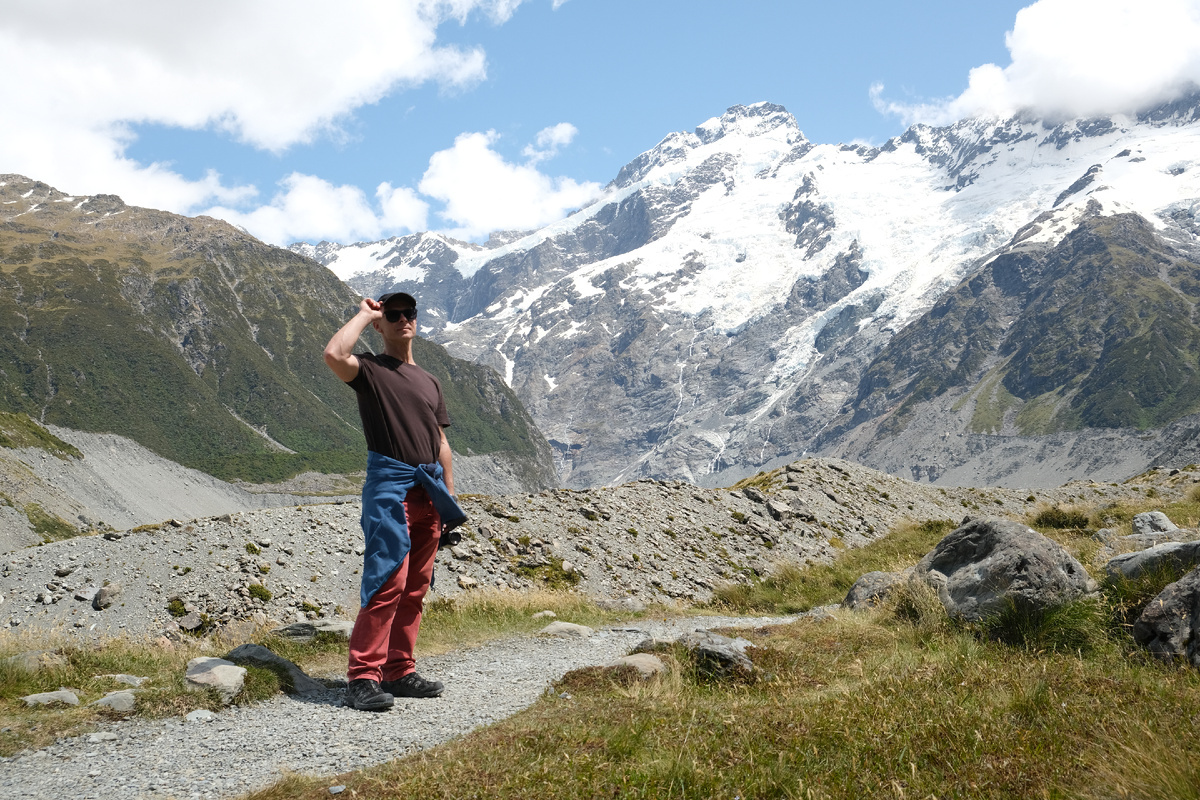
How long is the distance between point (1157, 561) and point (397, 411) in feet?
27.6

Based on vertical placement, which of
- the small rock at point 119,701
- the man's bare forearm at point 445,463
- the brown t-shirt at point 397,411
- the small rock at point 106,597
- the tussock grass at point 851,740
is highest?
the brown t-shirt at point 397,411

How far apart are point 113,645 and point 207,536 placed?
8.81 metres

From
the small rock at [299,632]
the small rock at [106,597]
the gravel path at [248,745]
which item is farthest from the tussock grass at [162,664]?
the small rock at [106,597]

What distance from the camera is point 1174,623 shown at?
7.38 m

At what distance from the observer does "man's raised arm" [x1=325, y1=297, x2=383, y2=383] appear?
7.56 meters

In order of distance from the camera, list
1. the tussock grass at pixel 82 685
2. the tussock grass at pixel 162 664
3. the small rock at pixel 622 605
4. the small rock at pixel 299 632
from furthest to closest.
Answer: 1. the small rock at pixel 622 605
2. the small rock at pixel 299 632
3. the tussock grass at pixel 162 664
4. the tussock grass at pixel 82 685

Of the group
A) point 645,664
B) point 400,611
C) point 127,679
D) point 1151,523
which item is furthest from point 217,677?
point 1151,523

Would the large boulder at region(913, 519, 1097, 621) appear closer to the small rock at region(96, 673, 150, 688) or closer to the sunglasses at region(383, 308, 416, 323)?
the sunglasses at region(383, 308, 416, 323)

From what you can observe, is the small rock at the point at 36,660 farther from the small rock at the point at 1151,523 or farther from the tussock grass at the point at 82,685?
the small rock at the point at 1151,523

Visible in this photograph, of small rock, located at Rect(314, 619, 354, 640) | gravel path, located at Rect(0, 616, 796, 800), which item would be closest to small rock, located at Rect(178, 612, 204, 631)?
small rock, located at Rect(314, 619, 354, 640)

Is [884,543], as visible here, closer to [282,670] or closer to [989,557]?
[989,557]

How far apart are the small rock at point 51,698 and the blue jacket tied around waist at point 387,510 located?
9.03 feet

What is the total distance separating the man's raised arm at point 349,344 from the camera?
756 cm

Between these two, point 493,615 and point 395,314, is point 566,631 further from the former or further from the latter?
point 395,314
